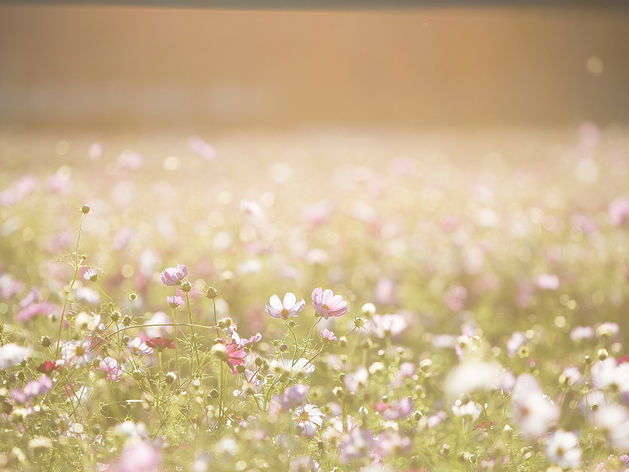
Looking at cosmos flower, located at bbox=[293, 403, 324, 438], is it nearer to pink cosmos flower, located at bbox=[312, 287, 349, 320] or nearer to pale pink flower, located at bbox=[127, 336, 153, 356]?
pink cosmos flower, located at bbox=[312, 287, 349, 320]

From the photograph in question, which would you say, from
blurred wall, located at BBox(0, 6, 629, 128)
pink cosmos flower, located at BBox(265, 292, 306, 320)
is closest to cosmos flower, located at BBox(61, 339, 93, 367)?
pink cosmos flower, located at BBox(265, 292, 306, 320)

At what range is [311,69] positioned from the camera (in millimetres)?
7777

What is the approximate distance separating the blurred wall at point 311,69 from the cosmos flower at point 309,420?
496cm

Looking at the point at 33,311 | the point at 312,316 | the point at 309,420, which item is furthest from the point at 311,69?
the point at 309,420

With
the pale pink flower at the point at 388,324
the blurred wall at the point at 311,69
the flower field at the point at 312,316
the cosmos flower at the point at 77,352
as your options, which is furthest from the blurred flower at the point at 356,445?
the blurred wall at the point at 311,69

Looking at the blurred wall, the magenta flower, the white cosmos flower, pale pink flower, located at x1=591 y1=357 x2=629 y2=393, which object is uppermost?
the blurred wall

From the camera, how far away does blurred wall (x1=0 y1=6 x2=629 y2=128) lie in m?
5.88

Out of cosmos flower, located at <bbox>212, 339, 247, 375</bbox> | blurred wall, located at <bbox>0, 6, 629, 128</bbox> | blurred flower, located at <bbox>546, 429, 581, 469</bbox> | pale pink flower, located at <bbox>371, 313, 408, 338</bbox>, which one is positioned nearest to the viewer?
blurred flower, located at <bbox>546, 429, 581, 469</bbox>

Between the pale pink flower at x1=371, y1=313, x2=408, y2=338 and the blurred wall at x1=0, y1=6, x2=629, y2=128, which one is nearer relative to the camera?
the pale pink flower at x1=371, y1=313, x2=408, y2=338

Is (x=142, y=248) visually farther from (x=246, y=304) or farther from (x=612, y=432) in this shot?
(x=612, y=432)

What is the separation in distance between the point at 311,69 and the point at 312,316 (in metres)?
6.60

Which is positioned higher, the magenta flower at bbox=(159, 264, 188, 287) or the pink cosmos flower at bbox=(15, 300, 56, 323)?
the magenta flower at bbox=(159, 264, 188, 287)

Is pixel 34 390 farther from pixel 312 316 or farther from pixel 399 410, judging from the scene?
pixel 312 316

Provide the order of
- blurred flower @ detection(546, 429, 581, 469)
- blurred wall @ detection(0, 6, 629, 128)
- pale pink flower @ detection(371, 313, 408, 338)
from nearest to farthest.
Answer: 1. blurred flower @ detection(546, 429, 581, 469)
2. pale pink flower @ detection(371, 313, 408, 338)
3. blurred wall @ detection(0, 6, 629, 128)
